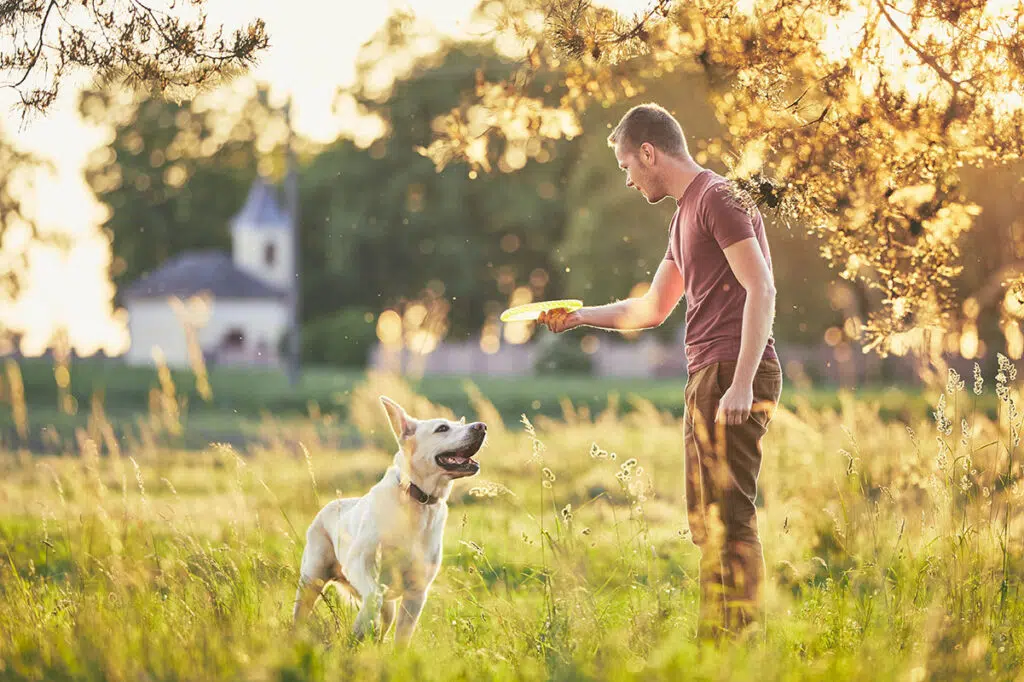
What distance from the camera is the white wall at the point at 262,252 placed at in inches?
2655

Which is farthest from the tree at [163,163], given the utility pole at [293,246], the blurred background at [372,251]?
the utility pole at [293,246]

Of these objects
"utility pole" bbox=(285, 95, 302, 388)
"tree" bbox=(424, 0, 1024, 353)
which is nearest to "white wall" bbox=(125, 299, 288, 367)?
"utility pole" bbox=(285, 95, 302, 388)

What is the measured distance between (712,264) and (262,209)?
215 ft

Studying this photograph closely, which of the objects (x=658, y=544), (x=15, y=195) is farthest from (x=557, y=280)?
(x=658, y=544)

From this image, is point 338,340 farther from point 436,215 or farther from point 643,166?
point 643,166

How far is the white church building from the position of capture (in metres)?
63.9

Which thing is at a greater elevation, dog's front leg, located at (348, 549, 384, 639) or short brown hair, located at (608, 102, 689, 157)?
short brown hair, located at (608, 102, 689, 157)

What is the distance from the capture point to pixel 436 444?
5371 mm

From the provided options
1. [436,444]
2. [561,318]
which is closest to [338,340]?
[436,444]

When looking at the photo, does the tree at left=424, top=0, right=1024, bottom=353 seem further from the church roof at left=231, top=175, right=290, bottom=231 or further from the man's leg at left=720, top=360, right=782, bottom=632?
the church roof at left=231, top=175, right=290, bottom=231

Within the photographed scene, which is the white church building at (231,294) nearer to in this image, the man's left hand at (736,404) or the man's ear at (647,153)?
the man's ear at (647,153)

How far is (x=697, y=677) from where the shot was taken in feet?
12.8

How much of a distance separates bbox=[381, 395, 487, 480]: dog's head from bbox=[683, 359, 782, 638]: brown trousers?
115cm

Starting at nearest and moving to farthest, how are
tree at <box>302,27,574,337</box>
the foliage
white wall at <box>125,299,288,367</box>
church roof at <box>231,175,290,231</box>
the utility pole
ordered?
the utility pole
tree at <box>302,27,574,337</box>
the foliage
white wall at <box>125,299,288,367</box>
church roof at <box>231,175,290,231</box>
